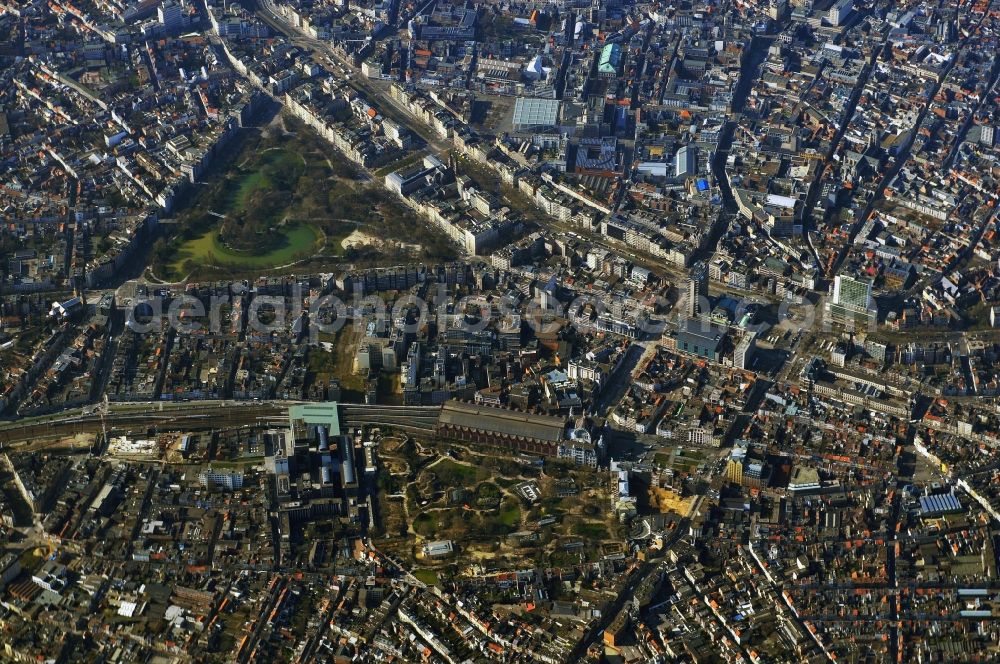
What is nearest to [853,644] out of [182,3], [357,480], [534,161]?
[357,480]

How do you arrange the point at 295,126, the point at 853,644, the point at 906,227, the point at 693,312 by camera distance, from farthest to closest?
the point at 295,126 → the point at 906,227 → the point at 693,312 → the point at 853,644

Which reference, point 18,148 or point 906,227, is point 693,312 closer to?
point 906,227

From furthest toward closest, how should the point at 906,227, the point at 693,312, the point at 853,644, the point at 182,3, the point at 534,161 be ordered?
the point at 182,3, the point at 534,161, the point at 906,227, the point at 693,312, the point at 853,644

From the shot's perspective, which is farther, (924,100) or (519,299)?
(924,100)

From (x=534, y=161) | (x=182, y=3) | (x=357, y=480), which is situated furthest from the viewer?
(x=182, y=3)

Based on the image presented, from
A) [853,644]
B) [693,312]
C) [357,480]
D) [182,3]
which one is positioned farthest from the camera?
[182,3]

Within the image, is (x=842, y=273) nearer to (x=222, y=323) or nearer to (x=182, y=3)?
(x=222, y=323)

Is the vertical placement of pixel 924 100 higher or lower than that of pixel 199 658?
higher

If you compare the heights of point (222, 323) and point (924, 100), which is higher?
point (924, 100)

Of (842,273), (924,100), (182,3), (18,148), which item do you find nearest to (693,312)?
(842,273)
